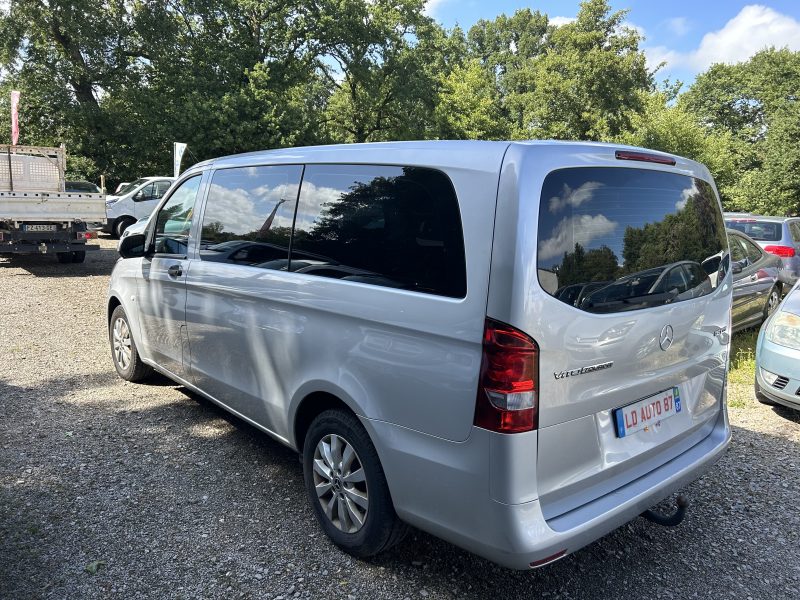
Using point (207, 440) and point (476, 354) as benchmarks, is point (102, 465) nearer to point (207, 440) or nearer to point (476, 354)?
point (207, 440)

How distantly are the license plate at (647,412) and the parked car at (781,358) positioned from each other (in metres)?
2.56

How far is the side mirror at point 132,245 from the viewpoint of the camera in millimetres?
4664

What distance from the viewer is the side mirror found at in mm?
4664

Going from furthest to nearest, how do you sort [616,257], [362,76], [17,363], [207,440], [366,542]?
[362,76] → [17,363] → [207,440] → [366,542] → [616,257]

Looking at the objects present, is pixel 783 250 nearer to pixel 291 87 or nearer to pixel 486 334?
pixel 486 334

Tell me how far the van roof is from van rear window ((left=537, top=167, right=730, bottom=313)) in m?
0.11

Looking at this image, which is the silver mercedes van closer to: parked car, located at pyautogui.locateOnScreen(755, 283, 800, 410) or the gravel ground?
the gravel ground

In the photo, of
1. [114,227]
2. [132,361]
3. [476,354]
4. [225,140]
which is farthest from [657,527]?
[225,140]

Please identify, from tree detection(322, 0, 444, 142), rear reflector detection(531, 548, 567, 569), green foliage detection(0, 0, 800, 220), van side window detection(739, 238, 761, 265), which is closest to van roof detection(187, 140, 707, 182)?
rear reflector detection(531, 548, 567, 569)

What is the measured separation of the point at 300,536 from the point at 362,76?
27.1 metres

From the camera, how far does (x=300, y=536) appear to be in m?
3.07

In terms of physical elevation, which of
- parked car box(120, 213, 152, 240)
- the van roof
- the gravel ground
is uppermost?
the van roof

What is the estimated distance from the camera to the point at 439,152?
244 cm

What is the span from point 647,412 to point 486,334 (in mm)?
980
